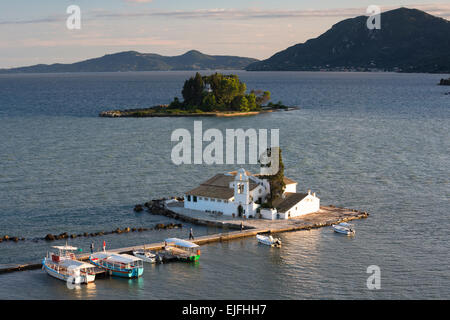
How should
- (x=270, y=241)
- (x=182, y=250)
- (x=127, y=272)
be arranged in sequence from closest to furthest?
1. (x=127, y=272)
2. (x=182, y=250)
3. (x=270, y=241)

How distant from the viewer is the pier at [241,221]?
190ft

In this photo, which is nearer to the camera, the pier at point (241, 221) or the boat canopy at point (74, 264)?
the boat canopy at point (74, 264)

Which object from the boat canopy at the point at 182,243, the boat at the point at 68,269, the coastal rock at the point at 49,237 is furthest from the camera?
the coastal rock at the point at 49,237

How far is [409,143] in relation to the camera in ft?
405

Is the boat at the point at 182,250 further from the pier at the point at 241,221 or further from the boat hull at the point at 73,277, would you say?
the boat hull at the point at 73,277

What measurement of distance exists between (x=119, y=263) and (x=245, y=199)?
1805 cm

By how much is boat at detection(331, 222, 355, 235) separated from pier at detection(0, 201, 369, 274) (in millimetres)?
1571

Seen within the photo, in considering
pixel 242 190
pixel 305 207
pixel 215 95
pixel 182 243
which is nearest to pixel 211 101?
pixel 215 95

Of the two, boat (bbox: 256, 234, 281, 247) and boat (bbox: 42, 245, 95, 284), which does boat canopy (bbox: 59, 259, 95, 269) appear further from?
boat (bbox: 256, 234, 281, 247)

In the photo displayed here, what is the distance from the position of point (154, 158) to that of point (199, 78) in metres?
77.5

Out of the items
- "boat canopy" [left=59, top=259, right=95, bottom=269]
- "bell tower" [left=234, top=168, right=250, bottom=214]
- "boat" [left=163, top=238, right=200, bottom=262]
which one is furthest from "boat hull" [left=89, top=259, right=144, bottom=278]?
"bell tower" [left=234, top=168, right=250, bottom=214]

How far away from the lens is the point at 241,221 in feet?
206

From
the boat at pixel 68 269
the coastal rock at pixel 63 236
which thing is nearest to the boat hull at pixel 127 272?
the boat at pixel 68 269

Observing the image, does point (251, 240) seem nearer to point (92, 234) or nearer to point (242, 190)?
point (242, 190)
